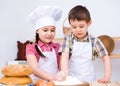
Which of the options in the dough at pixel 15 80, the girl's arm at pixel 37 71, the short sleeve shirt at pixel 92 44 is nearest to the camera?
the dough at pixel 15 80

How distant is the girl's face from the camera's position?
1279mm

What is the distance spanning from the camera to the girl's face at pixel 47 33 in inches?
50.3

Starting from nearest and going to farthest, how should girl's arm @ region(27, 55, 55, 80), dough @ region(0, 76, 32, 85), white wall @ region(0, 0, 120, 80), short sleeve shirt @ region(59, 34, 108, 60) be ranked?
dough @ region(0, 76, 32, 85)
girl's arm @ region(27, 55, 55, 80)
short sleeve shirt @ region(59, 34, 108, 60)
white wall @ region(0, 0, 120, 80)

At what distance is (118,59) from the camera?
2770 millimetres

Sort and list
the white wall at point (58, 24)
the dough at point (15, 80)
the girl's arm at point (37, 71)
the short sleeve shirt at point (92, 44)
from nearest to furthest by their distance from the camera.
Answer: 1. the dough at point (15, 80)
2. the girl's arm at point (37, 71)
3. the short sleeve shirt at point (92, 44)
4. the white wall at point (58, 24)

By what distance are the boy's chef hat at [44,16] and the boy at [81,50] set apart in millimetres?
103

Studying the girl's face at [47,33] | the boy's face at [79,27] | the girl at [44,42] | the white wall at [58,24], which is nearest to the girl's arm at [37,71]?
the girl at [44,42]

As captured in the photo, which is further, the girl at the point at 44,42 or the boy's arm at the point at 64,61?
the girl at the point at 44,42

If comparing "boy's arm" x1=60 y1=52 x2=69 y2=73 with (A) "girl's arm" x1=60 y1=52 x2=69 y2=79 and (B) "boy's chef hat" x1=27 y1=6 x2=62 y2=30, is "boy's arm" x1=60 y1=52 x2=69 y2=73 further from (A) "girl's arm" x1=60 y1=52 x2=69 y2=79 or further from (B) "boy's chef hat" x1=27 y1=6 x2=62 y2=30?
(B) "boy's chef hat" x1=27 y1=6 x2=62 y2=30

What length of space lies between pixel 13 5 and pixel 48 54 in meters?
1.57

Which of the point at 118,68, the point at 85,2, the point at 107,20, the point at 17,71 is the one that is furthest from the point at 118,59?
the point at 17,71

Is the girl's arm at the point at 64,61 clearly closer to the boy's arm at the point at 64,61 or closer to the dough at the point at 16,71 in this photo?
the boy's arm at the point at 64,61

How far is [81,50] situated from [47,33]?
0.20 metres

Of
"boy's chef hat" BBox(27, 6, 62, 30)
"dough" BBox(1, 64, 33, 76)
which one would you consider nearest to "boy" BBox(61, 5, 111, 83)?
"boy's chef hat" BBox(27, 6, 62, 30)
